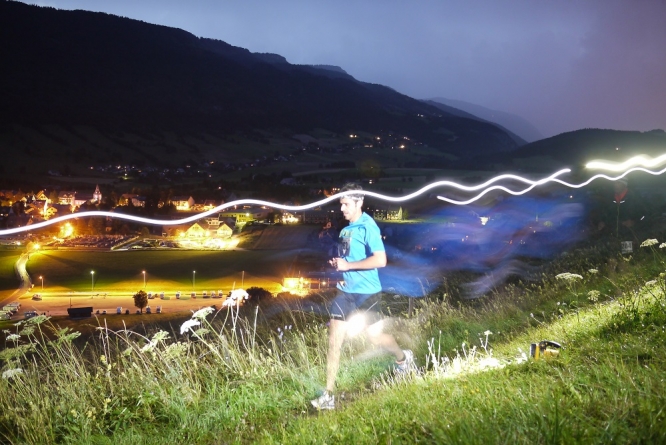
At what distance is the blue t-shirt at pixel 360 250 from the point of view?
18.0 feet

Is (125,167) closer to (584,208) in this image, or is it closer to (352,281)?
(584,208)

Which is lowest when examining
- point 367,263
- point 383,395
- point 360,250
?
point 383,395

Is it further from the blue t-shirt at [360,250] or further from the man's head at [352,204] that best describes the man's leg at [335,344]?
the man's head at [352,204]

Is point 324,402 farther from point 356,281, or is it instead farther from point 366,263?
point 366,263

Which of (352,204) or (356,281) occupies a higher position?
(352,204)

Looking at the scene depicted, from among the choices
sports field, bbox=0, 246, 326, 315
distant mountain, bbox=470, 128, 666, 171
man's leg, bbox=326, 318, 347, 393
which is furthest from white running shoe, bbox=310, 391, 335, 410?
distant mountain, bbox=470, 128, 666, 171

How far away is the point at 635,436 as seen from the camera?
290 centimetres

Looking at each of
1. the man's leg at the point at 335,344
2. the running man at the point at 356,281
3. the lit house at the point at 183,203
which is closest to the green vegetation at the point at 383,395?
the man's leg at the point at 335,344

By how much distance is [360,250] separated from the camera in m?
5.56

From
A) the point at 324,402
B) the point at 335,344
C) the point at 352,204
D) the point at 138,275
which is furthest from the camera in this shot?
the point at 138,275

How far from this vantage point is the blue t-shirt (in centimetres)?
549

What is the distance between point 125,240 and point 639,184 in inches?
3505

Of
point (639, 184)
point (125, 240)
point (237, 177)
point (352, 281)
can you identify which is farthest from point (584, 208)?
point (237, 177)

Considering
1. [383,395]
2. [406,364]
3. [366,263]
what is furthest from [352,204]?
[383,395]
